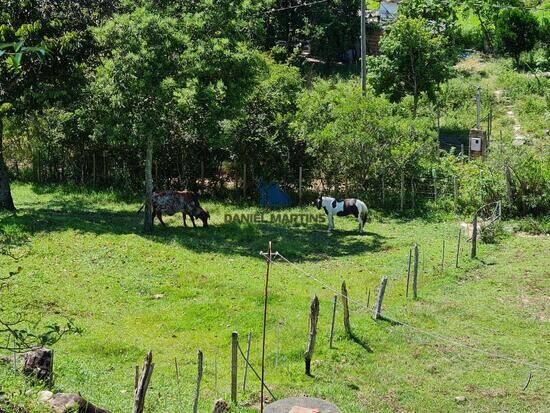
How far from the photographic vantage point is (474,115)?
3083 cm

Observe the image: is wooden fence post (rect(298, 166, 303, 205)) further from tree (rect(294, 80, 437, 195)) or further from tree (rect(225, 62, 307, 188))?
tree (rect(294, 80, 437, 195))

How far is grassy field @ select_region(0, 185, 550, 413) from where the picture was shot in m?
10.4

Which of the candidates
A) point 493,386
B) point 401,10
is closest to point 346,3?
point 401,10

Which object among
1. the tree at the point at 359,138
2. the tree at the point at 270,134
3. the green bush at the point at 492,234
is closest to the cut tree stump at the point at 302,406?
the green bush at the point at 492,234

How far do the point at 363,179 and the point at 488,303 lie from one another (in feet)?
30.9

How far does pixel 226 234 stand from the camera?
1956cm

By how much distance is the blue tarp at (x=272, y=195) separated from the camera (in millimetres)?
23719

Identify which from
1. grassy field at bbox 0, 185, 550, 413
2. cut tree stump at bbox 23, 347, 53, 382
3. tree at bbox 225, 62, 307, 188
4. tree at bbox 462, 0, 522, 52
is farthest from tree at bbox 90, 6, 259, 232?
tree at bbox 462, 0, 522, 52

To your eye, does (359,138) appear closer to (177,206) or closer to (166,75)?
(177,206)

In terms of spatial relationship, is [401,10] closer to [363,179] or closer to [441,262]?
[363,179]

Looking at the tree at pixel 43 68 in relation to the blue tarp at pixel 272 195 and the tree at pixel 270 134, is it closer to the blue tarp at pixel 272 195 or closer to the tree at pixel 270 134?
the tree at pixel 270 134

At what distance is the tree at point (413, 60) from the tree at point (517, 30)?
7681 mm

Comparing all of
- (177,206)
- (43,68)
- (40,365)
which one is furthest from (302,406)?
(43,68)

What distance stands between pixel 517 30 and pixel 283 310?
2663cm
